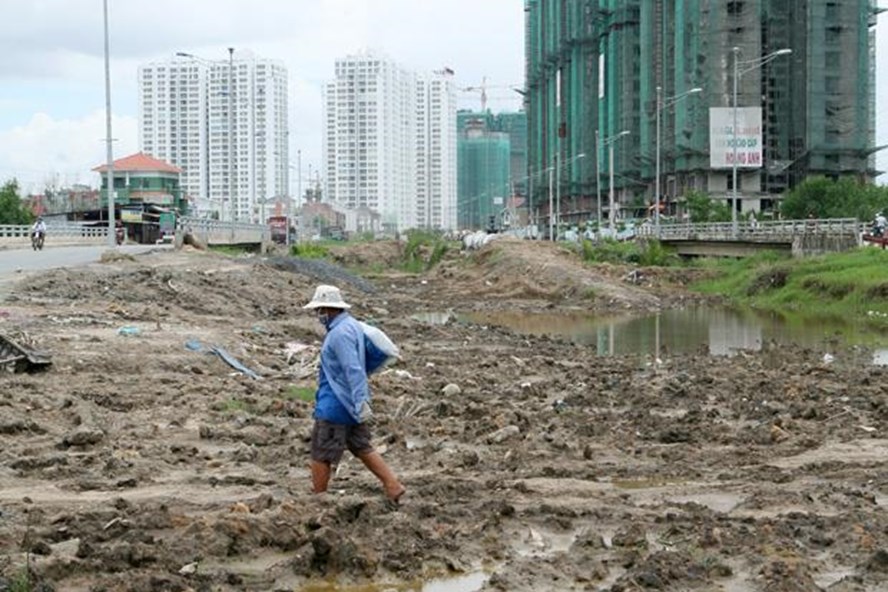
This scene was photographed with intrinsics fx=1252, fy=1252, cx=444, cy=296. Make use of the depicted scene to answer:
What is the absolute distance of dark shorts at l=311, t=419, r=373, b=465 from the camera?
9.25m

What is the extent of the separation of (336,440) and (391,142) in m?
163

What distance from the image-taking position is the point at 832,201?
71.0 meters

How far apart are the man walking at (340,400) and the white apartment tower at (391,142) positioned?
509 ft

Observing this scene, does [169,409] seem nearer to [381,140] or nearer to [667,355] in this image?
[667,355]

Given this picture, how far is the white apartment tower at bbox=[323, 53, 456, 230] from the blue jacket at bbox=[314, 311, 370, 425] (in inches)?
6107

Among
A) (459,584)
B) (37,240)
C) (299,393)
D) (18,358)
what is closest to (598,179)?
(37,240)

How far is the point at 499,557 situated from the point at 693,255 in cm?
5161

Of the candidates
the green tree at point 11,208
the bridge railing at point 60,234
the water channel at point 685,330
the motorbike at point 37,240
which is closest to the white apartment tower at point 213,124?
the green tree at point 11,208

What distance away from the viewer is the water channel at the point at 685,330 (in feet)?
86.8

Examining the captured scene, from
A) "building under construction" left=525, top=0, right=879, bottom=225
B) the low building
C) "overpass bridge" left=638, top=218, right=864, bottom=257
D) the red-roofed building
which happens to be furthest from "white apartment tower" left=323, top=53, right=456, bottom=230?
"overpass bridge" left=638, top=218, right=864, bottom=257

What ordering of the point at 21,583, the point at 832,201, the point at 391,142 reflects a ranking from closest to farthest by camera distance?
the point at 21,583, the point at 832,201, the point at 391,142

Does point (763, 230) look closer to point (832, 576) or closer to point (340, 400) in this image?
point (340, 400)

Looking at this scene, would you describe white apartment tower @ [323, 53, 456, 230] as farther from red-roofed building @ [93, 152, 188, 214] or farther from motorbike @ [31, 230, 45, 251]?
motorbike @ [31, 230, 45, 251]

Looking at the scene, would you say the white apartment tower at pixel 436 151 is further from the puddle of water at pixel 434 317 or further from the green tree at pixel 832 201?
the puddle of water at pixel 434 317
